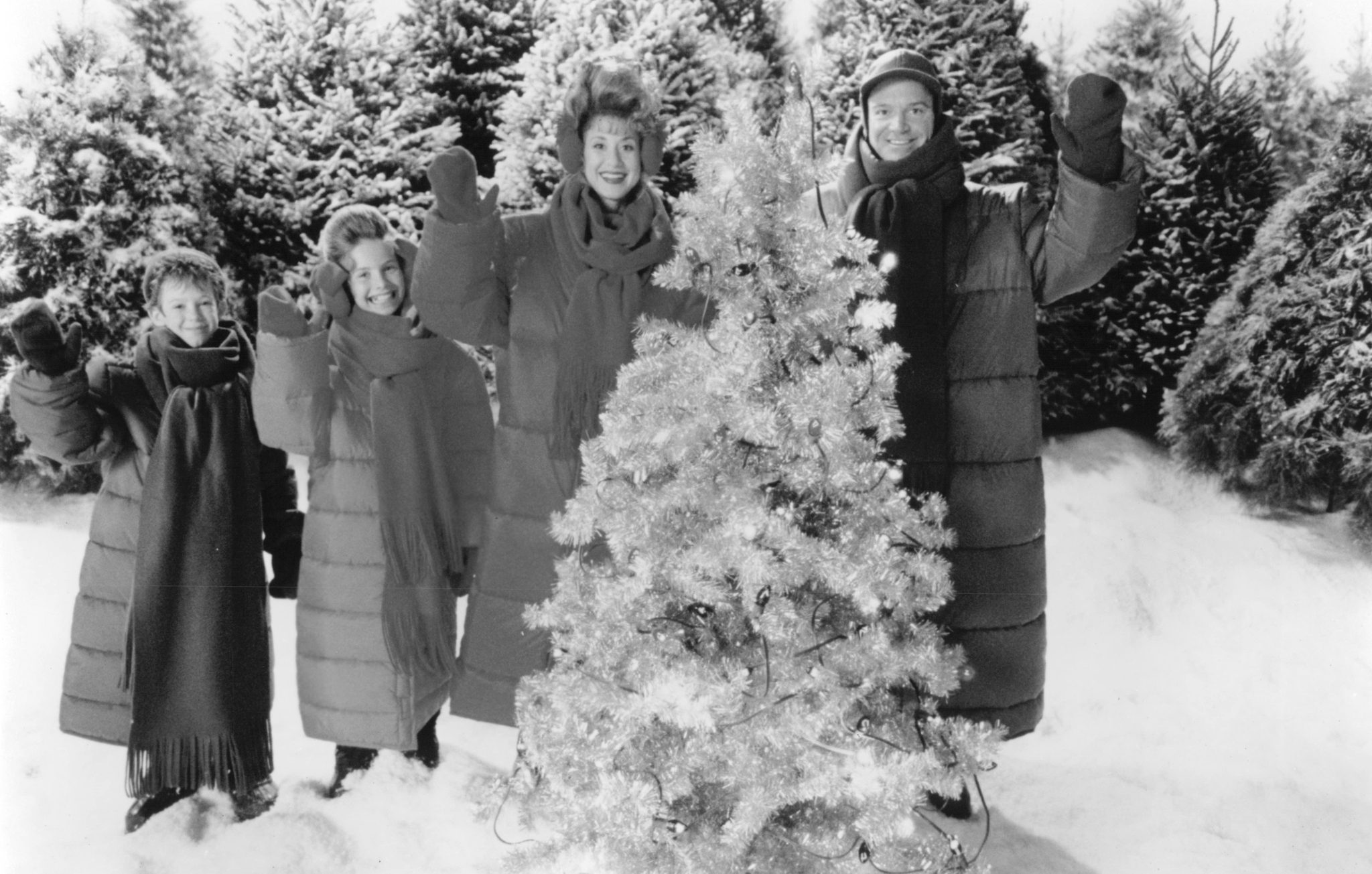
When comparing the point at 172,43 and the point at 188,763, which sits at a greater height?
the point at 172,43

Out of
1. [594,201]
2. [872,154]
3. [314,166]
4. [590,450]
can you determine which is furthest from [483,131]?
[590,450]

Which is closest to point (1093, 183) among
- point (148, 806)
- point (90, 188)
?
point (90, 188)

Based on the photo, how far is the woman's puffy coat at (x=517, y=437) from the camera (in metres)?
2.83

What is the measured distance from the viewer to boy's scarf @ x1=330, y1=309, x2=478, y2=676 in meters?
2.92

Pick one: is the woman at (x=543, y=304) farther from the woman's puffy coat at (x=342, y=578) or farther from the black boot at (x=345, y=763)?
the black boot at (x=345, y=763)

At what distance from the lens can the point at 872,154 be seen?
114 inches

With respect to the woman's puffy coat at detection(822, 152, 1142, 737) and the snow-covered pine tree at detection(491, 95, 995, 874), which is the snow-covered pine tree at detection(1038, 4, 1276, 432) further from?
the snow-covered pine tree at detection(491, 95, 995, 874)

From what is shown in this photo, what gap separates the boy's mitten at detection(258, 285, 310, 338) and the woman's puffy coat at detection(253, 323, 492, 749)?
0.19ft

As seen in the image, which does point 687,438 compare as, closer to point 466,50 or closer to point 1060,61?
point 466,50

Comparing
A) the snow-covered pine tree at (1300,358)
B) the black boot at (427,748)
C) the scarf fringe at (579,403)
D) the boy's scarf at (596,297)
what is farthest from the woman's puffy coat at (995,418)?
the black boot at (427,748)

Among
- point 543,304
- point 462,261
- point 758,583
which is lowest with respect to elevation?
point 758,583

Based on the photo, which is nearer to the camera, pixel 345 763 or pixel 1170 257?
pixel 345 763

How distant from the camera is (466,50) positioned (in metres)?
3.83

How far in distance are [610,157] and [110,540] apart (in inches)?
72.2
